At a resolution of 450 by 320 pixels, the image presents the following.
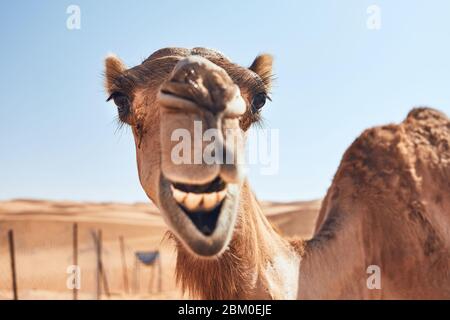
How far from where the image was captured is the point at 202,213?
85.1 inches

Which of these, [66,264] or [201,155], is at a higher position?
[201,155]

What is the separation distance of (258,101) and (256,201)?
57 centimetres

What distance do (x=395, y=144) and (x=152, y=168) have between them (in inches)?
79.0

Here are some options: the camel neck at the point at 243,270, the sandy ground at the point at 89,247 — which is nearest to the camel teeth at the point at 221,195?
the camel neck at the point at 243,270

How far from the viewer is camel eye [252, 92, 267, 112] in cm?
298

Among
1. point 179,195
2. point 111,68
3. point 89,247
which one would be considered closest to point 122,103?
point 111,68

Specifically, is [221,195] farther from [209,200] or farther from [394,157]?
[394,157]

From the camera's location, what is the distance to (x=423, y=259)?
139 inches

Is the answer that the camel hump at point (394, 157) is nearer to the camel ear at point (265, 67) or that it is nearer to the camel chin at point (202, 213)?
the camel ear at point (265, 67)

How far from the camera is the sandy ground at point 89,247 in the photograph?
61.6 feet

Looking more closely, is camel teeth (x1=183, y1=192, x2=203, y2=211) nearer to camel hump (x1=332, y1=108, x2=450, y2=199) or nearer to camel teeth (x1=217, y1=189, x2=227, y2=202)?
camel teeth (x1=217, y1=189, x2=227, y2=202)

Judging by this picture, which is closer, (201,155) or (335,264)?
(201,155)
